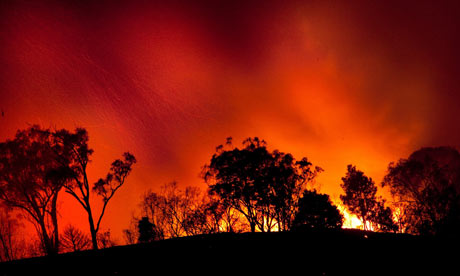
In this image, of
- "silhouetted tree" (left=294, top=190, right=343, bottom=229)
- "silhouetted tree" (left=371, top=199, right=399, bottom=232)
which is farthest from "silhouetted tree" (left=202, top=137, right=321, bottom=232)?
"silhouetted tree" (left=371, top=199, right=399, bottom=232)

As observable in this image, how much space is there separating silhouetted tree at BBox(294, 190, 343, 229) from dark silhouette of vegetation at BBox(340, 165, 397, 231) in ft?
25.1

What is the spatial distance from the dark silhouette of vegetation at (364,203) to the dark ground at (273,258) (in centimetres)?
2952

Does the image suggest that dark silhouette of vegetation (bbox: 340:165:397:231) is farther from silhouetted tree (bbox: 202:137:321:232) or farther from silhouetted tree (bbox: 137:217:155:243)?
silhouetted tree (bbox: 137:217:155:243)

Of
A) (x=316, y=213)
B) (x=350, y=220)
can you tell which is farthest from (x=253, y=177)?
(x=350, y=220)

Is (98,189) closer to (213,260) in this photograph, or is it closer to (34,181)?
(34,181)

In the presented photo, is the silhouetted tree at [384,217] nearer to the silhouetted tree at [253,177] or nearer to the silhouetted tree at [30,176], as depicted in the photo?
the silhouetted tree at [253,177]

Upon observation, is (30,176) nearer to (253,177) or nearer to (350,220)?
(253,177)

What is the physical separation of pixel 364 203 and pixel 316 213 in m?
11.5

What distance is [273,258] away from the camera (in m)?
12.2

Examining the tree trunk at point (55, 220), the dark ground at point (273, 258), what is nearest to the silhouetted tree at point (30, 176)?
the tree trunk at point (55, 220)

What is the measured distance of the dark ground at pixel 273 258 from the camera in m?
10.7

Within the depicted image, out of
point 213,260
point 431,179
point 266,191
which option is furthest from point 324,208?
point 213,260

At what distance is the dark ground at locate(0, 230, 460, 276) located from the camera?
10.7m

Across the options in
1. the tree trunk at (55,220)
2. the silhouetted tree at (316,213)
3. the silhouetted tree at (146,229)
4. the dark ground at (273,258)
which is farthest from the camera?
the silhouetted tree at (146,229)
